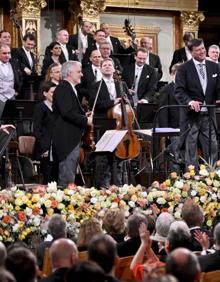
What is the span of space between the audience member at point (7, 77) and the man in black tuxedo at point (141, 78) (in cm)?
157

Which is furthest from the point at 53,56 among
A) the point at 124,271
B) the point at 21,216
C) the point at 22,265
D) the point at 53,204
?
the point at 22,265

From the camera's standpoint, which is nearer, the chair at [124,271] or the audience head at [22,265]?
the audience head at [22,265]

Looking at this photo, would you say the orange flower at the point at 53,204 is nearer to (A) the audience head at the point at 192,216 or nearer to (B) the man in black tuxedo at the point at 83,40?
(A) the audience head at the point at 192,216

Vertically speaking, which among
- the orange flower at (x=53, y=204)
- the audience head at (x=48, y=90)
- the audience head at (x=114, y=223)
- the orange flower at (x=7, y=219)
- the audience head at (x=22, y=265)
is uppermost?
the audience head at (x=48, y=90)

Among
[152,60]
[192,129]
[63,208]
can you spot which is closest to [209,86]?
[192,129]

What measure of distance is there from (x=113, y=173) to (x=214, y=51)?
135 inches

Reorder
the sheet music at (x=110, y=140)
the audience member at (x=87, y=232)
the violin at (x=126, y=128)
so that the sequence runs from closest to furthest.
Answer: the audience member at (x=87, y=232), the sheet music at (x=110, y=140), the violin at (x=126, y=128)

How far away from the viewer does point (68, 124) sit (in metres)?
9.45

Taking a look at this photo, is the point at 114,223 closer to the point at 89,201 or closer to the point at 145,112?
the point at 89,201

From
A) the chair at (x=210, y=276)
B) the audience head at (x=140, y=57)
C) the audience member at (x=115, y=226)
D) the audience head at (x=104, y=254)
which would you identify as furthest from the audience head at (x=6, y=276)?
the audience head at (x=140, y=57)

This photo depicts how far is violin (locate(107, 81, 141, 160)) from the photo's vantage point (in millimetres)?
9984

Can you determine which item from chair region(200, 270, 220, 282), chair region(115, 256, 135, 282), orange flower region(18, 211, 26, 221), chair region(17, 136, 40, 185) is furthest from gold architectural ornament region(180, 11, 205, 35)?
chair region(200, 270, 220, 282)

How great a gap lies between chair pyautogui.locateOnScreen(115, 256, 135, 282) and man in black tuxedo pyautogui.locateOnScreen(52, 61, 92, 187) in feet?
11.3

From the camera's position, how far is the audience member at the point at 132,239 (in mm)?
6566
